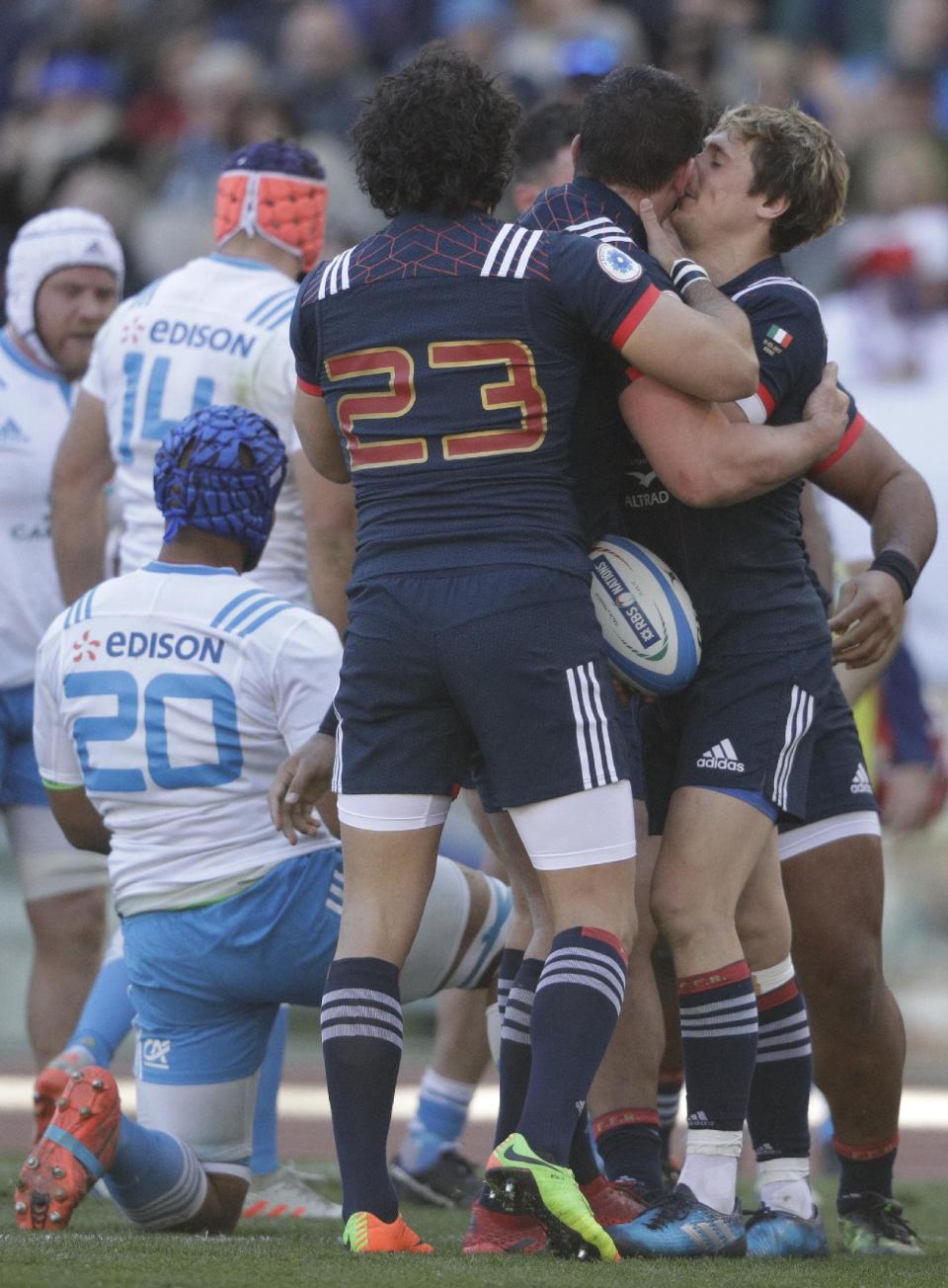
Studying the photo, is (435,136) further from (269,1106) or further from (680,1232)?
(269,1106)

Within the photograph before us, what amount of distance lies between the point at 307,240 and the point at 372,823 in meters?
2.38

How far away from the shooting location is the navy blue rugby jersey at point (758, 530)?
3920mm

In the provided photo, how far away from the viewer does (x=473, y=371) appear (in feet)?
11.9

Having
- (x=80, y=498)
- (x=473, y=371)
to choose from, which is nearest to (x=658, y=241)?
(x=473, y=371)

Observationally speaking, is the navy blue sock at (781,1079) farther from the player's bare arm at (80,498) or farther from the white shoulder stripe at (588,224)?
the player's bare arm at (80,498)

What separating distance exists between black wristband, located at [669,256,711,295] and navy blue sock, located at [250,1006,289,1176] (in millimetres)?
2057

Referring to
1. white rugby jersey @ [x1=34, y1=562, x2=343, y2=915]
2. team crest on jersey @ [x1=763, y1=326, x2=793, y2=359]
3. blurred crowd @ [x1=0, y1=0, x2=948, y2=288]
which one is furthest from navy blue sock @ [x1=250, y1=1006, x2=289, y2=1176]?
blurred crowd @ [x1=0, y1=0, x2=948, y2=288]

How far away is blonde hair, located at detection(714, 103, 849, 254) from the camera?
405cm

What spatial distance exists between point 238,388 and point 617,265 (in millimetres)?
1948

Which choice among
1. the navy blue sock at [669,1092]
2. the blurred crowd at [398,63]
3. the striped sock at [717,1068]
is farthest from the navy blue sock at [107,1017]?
the blurred crowd at [398,63]

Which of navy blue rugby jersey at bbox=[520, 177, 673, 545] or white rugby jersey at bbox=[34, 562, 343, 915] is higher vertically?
navy blue rugby jersey at bbox=[520, 177, 673, 545]

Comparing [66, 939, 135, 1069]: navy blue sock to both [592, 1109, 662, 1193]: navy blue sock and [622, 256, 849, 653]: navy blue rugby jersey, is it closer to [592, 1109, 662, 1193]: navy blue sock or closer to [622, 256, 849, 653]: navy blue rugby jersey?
[592, 1109, 662, 1193]: navy blue sock

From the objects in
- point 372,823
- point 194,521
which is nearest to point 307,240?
point 194,521

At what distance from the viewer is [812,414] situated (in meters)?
3.92
